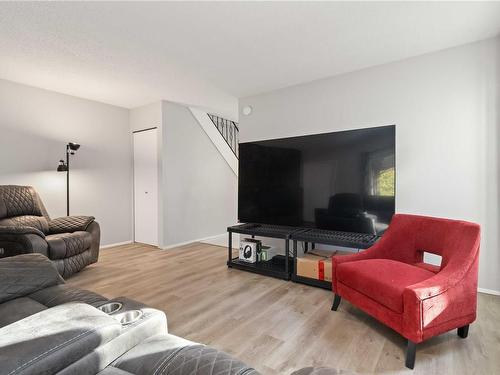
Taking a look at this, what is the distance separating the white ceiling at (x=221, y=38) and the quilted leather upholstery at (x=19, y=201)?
1.38m

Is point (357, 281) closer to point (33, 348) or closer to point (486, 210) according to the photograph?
point (486, 210)

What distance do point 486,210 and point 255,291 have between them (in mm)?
2273

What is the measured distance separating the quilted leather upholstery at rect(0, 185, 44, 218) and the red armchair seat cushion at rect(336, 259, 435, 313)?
A: 11.7 feet

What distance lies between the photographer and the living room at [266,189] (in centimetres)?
154

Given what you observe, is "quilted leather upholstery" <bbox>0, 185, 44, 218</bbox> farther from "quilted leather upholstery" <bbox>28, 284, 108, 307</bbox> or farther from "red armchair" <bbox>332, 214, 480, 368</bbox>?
"red armchair" <bbox>332, 214, 480, 368</bbox>

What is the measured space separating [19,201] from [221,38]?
3.02 metres

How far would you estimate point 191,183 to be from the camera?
15.7 ft

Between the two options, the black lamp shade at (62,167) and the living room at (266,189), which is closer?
the living room at (266,189)

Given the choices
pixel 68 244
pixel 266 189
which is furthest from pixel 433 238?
pixel 68 244

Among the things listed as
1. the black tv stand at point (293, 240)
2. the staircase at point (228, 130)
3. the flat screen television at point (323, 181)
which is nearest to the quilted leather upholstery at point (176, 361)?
the black tv stand at point (293, 240)

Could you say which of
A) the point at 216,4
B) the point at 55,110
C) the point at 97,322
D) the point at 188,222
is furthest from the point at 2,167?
the point at 97,322

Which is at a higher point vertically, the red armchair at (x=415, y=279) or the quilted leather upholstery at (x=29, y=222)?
the quilted leather upholstery at (x=29, y=222)

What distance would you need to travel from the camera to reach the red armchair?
1572 mm

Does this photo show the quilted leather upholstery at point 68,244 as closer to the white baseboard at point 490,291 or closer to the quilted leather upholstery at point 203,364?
the quilted leather upholstery at point 203,364
